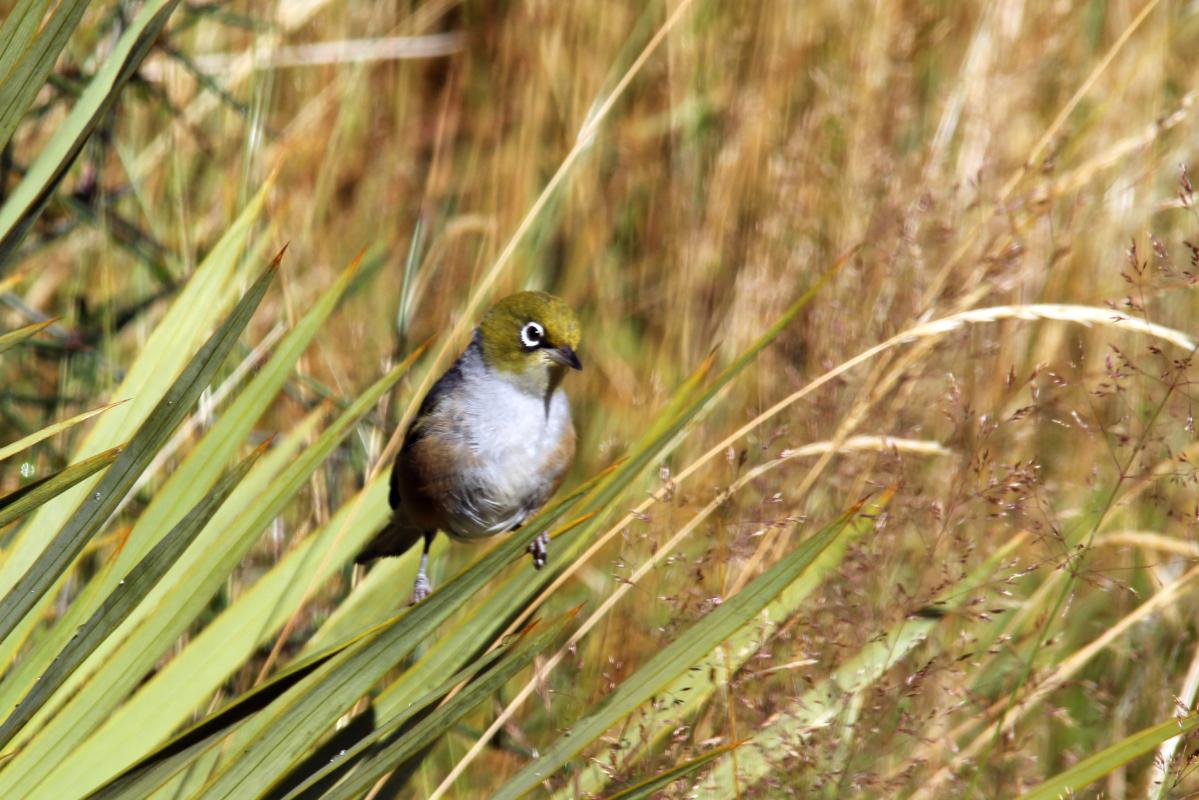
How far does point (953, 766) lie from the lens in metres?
2.48

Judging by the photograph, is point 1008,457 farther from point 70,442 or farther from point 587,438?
point 70,442

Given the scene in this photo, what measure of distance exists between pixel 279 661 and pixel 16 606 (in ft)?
4.93

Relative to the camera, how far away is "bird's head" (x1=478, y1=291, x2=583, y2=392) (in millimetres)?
3141

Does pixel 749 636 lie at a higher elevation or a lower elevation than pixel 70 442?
lower

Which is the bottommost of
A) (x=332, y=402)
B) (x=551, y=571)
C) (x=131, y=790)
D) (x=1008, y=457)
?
(x=131, y=790)

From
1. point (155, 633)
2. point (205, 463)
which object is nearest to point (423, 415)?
point (205, 463)

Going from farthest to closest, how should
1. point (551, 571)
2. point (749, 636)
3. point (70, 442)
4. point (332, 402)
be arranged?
point (70, 442), point (332, 402), point (749, 636), point (551, 571)

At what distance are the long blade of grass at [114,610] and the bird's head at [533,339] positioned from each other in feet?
4.74

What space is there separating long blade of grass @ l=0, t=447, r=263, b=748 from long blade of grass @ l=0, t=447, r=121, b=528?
14 cm

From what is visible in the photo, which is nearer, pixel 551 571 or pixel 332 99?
pixel 551 571

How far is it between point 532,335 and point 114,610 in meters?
1.58

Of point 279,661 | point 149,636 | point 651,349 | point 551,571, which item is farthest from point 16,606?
point 651,349

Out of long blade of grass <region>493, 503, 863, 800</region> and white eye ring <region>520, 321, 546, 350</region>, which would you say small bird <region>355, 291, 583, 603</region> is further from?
long blade of grass <region>493, 503, 863, 800</region>

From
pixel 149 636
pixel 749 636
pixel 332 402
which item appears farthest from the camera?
pixel 332 402
